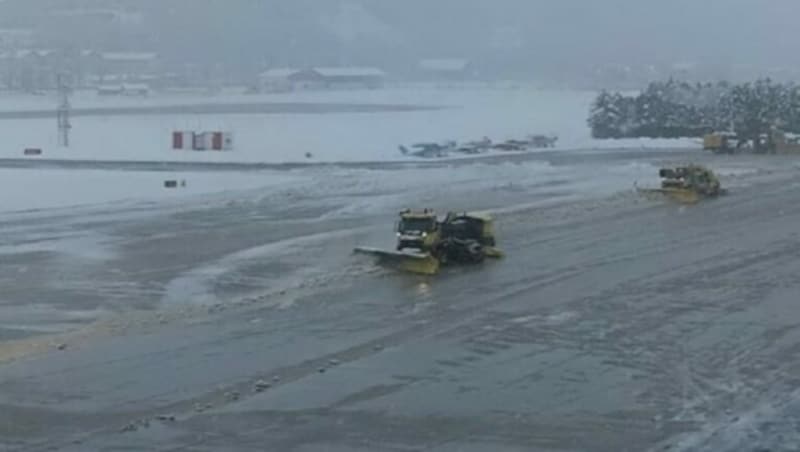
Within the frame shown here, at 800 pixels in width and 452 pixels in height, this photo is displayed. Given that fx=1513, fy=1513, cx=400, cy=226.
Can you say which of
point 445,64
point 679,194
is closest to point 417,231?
point 679,194

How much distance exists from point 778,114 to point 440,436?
69850mm

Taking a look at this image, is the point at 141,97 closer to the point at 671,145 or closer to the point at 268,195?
the point at 671,145

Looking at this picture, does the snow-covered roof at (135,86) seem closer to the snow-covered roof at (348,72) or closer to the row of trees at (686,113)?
the snow-covered roof at (348,72)

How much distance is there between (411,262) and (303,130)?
5421 centimetres

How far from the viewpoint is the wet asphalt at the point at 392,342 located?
15.1m

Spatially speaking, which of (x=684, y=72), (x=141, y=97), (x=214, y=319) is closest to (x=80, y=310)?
(x=214, y=319)

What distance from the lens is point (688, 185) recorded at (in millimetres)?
42938

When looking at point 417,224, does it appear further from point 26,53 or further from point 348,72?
point 26,53

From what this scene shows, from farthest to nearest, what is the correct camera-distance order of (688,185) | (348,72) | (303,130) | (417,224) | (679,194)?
(348,72) → (303,130) → (688,185) → (679,194) → (417,224)

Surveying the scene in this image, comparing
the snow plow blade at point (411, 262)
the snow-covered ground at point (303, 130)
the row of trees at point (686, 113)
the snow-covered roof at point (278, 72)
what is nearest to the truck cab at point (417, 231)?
the snow plow blade at point (411, 262)

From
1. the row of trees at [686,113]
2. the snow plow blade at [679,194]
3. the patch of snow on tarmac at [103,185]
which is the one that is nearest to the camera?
the patch of snow on tarmac at [103,185]

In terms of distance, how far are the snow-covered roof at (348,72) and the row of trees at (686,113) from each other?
83.2m

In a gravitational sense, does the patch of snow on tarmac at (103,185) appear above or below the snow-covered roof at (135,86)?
below

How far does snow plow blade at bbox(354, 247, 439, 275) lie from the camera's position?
27031mm
